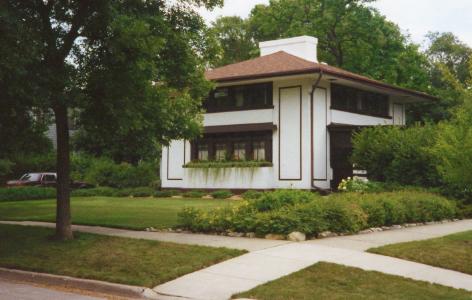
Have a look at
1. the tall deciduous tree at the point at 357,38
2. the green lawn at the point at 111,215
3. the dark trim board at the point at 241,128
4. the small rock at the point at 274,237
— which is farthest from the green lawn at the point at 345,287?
the tall deciduous tree at the point at 357,38

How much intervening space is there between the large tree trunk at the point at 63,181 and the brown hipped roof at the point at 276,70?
49.4ft

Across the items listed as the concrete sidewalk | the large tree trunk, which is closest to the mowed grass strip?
the large tree trunk

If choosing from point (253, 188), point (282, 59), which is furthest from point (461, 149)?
point (282, 59)

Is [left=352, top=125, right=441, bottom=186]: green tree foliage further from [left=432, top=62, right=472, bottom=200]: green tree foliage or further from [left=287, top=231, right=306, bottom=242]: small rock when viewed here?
[left=432, top=62, right=472, bottom=200]: green tree foliage

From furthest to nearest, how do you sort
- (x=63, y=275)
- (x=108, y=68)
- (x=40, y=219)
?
1. (x=40, y=219)
2. (x=108, y=68)
3. (x=63, y=275)

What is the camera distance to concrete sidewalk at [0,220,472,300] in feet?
32.6

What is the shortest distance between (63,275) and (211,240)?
11.6ft

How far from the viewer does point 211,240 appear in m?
13.6

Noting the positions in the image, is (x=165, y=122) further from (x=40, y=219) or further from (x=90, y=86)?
(x=40, y=219)

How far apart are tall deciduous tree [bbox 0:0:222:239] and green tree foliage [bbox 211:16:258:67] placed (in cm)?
4135

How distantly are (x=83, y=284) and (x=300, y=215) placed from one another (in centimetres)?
545

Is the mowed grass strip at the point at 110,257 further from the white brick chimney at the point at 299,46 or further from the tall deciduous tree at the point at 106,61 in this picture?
the white brick chimney at the point at 299,46

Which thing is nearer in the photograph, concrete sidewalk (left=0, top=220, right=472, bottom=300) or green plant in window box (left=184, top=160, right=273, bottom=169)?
concrete sidewalk (left=0, top=220, right=472, bottom=300)

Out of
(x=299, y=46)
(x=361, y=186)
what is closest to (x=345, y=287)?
(x=361, y=186)
